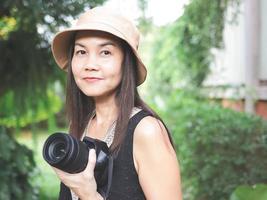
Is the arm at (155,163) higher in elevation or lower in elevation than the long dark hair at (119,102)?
lower

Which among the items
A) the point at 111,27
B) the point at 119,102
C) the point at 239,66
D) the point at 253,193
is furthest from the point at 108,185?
the point at 239,66

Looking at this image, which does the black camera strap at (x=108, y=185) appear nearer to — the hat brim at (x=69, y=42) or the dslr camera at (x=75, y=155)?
the dslr camera at (x=75, y=155)

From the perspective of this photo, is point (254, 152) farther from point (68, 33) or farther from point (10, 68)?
point (68, 33)

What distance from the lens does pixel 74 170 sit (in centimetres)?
149

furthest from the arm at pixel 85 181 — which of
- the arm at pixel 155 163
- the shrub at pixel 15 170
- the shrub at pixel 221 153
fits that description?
the shrub at pixel 221 153

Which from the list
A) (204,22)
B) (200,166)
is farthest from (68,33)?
(204,22)

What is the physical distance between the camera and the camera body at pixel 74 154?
144cm

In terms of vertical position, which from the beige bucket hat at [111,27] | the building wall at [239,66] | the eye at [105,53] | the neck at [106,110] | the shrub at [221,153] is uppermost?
the beige bucket hat at [111,27]

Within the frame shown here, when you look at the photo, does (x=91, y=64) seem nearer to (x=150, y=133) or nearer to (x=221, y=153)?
(x=150, y=133)

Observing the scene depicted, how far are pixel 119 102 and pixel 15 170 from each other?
2.61 m

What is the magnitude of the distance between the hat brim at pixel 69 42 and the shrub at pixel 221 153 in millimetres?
3387

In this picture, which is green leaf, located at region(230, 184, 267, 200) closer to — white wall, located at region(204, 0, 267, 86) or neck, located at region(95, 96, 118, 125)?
neck, located at region(95, 96, 118, 125)

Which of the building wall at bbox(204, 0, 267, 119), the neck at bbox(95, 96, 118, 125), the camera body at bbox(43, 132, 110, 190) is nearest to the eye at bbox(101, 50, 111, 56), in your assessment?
the neck at bbox(95, 96, 118, 125)

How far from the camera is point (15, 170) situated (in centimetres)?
399
